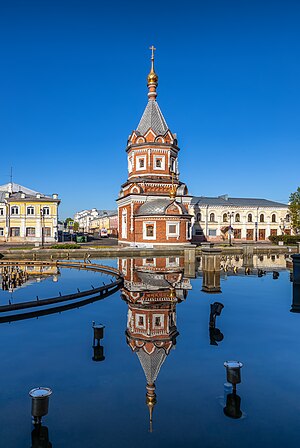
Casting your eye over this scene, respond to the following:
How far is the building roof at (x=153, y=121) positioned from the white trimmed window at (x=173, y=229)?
11.4 meters

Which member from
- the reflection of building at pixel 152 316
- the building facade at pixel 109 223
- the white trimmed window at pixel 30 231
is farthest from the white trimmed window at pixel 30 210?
the reflection of building at pixel 152 316

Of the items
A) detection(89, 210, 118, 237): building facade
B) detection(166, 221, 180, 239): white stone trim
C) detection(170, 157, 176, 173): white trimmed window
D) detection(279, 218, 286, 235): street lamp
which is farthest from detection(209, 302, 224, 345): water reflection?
detection(89, 210, 118, 237): building facade

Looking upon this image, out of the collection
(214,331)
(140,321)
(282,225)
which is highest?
(282,225)

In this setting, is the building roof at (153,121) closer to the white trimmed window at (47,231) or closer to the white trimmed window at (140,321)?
the white trimmed window at (47,231)

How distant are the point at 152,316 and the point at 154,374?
387 centimetres

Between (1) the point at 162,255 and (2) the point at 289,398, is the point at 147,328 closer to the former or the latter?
(2) the point at 289,398

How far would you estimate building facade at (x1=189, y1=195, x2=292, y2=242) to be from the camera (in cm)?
5456

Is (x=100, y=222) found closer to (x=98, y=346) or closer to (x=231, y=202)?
(x=231, y=202)

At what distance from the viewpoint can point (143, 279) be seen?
18516 millimetres

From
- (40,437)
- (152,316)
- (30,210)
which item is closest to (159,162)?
(30,210)

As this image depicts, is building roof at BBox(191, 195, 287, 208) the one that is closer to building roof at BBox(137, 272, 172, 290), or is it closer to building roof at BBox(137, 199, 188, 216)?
building roof at BBox(137, 199, 188, 216)

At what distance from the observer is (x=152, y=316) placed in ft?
36.5

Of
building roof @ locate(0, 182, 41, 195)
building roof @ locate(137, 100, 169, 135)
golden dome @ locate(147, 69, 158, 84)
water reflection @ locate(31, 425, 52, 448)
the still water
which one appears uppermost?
golden dome @ locate(147, 69, 158, 84)

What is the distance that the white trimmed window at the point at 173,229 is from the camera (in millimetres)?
36875
